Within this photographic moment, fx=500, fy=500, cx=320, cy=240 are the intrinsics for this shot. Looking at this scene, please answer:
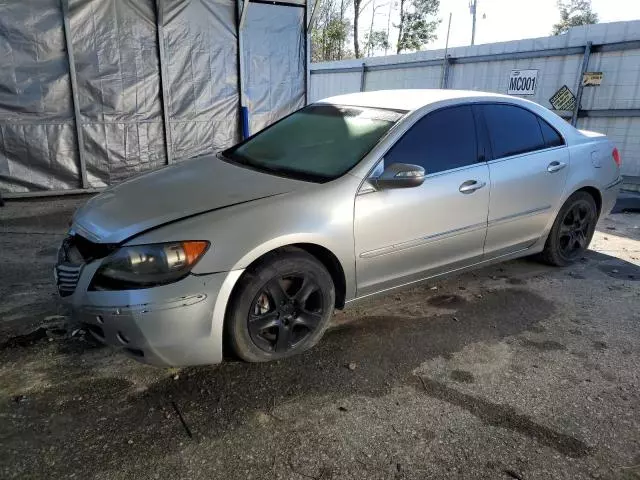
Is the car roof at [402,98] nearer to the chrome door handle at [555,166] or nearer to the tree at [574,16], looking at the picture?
the chrome door handle at [555,166]

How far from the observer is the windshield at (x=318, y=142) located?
10.7ft

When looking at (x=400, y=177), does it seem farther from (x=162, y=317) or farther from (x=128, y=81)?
(x=128, y=81)

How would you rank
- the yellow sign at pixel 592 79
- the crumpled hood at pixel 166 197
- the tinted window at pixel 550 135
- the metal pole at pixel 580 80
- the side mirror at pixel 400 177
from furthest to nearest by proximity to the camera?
the metal pole at pixel 580 80 < the yellow sign at pixel 592 79 < the tinted window at pixel 550 135 < the side mirror at pixel 400 177 < the crumpled hood at pixel 166 197

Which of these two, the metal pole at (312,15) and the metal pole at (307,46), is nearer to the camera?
the metal pole at (312,15)

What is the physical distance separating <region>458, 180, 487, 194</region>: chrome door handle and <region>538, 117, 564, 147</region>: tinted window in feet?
3.40

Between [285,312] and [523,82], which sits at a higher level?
[523,82]

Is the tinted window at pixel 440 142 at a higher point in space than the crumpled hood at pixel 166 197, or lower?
higher

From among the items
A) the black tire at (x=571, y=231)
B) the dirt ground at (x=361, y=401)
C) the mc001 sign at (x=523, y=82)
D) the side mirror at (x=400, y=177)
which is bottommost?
the dirt ground at (x=361, y=401)

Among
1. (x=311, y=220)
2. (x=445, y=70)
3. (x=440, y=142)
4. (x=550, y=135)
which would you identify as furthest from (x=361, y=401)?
(x=445, y=70)

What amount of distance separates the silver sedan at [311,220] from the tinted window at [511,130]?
0.04 feet

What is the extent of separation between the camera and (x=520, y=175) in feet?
12.8

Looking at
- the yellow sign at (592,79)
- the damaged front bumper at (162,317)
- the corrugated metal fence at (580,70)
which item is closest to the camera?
the damaged front bumper at (162,317)

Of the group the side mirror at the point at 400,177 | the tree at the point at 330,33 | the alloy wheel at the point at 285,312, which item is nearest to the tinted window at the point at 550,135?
the side mirror at the point at 400,177

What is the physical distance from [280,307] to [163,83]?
5770mm
